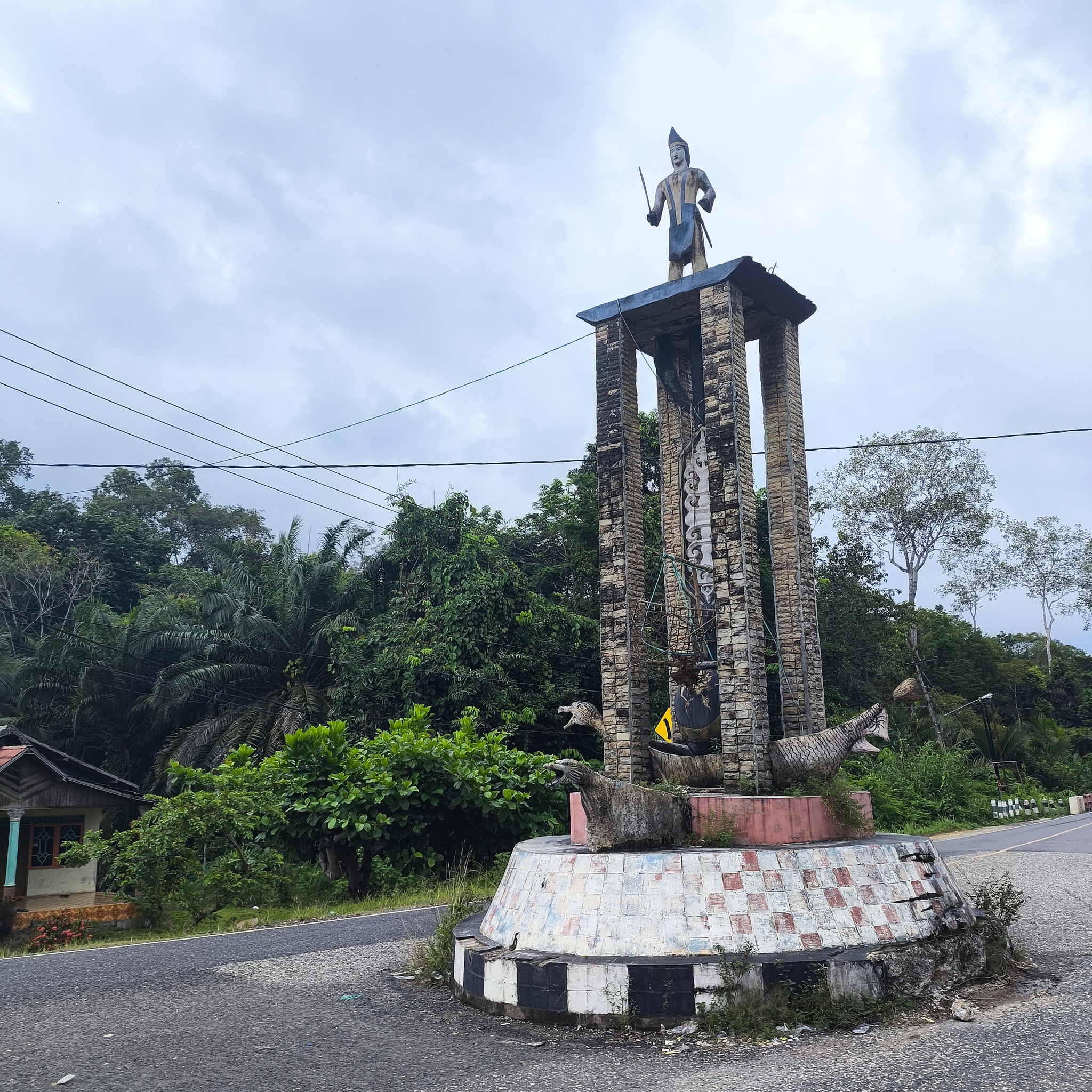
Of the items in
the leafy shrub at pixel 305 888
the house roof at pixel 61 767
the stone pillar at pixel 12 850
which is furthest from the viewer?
the house roof at pixel 61 767

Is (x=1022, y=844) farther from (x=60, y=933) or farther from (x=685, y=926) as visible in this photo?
(x=60, y=933)

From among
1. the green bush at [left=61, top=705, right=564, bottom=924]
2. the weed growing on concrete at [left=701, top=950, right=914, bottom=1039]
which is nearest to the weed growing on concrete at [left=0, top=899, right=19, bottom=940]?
the green bush at [left=61, top=705, right=564, bottom=924]

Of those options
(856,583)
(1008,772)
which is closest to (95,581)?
(856,583)

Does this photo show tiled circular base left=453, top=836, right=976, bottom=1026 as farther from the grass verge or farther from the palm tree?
the palm tree

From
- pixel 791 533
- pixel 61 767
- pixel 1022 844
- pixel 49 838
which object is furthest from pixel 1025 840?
pixel 49 838

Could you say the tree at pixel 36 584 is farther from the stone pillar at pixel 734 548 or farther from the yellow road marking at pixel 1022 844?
the yellow road marking at pixel 1022 844

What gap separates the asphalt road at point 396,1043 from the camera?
15.5ft

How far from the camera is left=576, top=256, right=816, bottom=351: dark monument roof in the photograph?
9.32 m

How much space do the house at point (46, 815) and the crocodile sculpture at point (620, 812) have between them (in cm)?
1202

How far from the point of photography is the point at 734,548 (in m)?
8.59

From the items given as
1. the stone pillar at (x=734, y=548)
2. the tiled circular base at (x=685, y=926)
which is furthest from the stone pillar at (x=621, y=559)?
the tiled circular base at (x=685, y=926)

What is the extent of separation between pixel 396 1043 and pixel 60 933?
10014 millimetres

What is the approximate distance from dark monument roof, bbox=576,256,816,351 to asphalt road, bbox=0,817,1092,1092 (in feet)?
22.2

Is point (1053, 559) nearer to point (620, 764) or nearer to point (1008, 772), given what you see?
point (1008, 772)
